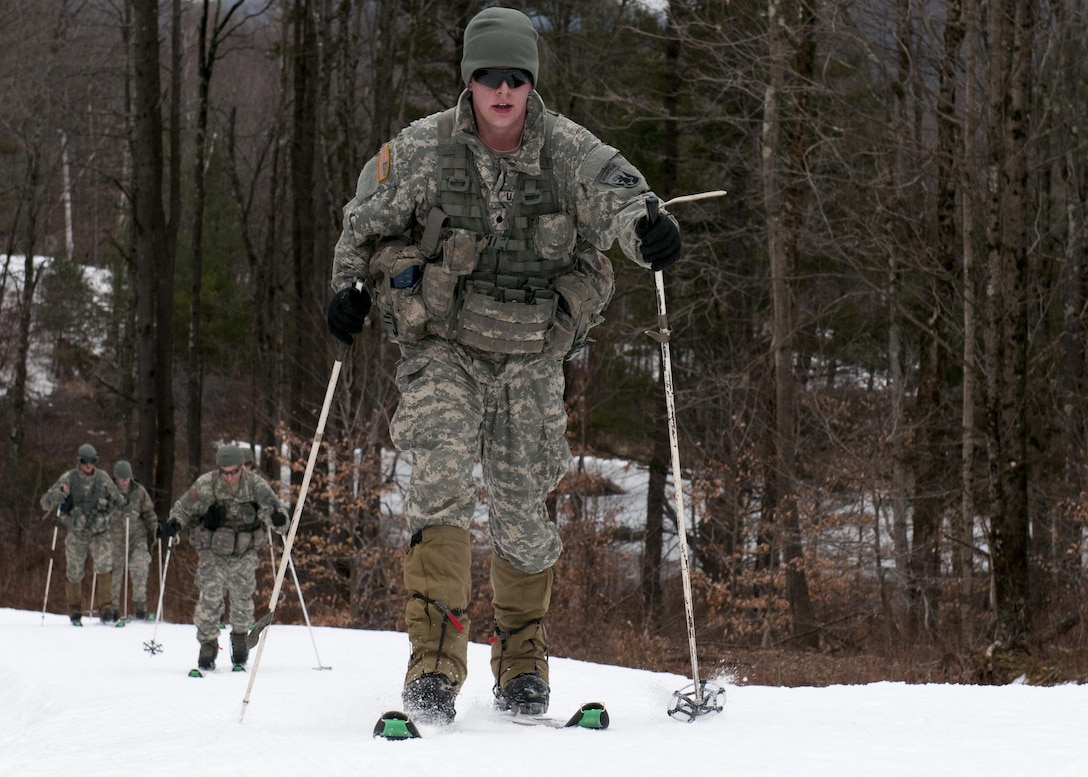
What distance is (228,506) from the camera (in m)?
10.8

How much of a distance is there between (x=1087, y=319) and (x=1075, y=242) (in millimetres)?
1554

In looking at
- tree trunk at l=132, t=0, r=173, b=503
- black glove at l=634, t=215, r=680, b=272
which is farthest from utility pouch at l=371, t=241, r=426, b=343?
tree trunk at l=132, t=0, r=173, b=503

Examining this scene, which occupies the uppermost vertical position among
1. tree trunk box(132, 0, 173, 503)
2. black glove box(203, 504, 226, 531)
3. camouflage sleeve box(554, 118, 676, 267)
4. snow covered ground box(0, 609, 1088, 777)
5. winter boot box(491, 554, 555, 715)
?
tree trunk box(132, 0, 173, 503)

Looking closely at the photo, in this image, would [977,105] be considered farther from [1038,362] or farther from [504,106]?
[504,106]

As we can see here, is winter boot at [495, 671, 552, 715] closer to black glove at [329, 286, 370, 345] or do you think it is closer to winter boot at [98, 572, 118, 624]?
black glove at [329, 286, 370, 345]

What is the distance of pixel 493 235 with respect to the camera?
4410 mm

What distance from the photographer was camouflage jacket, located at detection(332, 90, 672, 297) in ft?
14.1

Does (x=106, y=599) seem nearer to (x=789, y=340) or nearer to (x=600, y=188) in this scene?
(x=789, y=340)

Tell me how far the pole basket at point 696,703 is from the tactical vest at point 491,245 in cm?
126

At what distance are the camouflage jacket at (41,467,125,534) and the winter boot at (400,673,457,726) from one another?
15167 millimetres

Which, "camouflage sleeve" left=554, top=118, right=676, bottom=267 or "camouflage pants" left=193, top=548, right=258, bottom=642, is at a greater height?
"camouflage sleeve" left=554, top=118, right=676, bottom=267

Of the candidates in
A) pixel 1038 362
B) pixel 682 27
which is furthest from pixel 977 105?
pixel 682 27

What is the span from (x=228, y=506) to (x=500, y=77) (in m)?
7.25

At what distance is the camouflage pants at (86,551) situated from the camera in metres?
18.3
